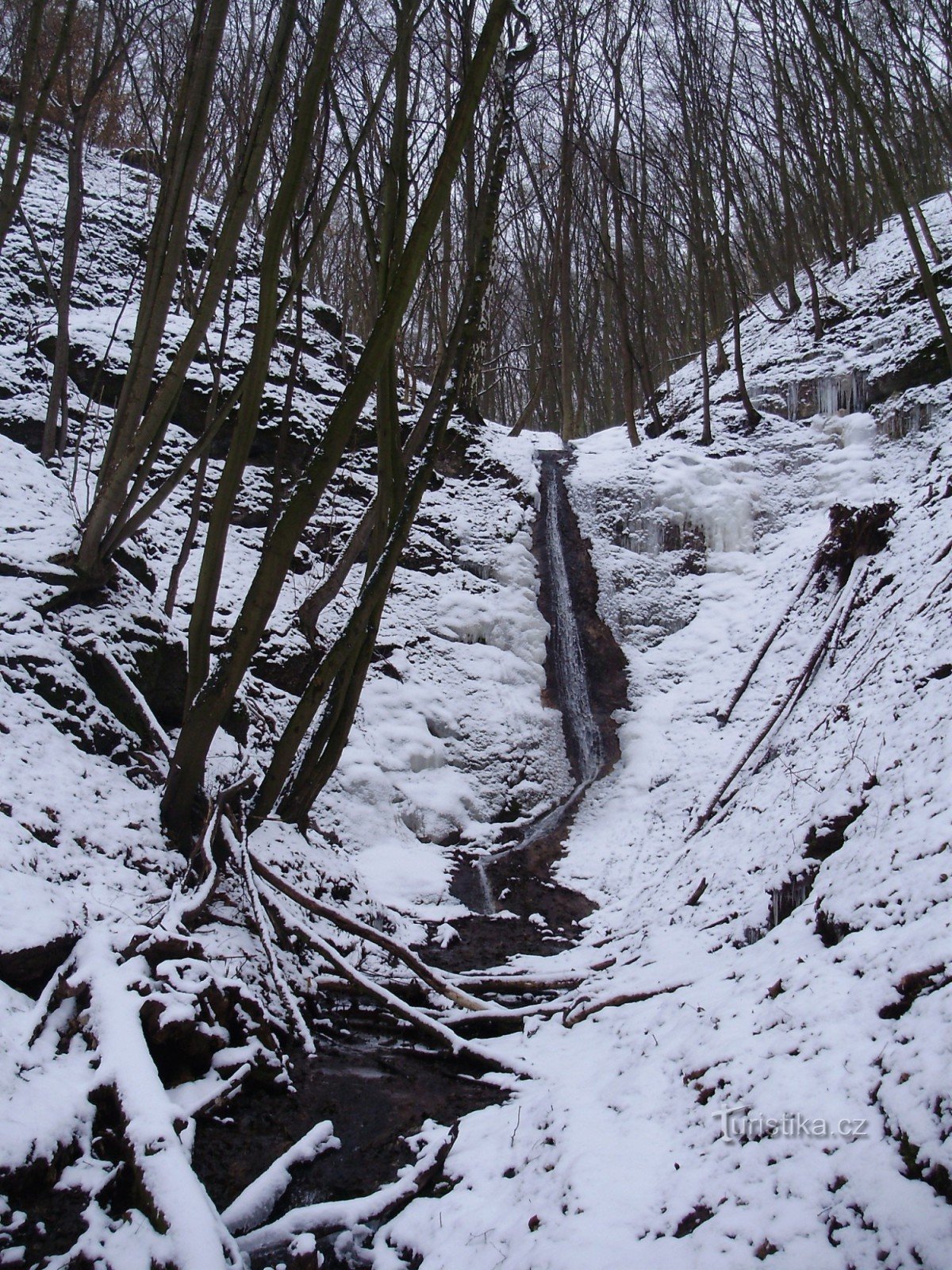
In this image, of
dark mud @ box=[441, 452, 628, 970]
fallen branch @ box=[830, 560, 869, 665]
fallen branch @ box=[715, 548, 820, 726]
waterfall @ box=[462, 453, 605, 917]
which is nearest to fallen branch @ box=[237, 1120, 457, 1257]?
dark mud @ box=[441, 452, 628, 970]

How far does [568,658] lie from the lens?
407 inches

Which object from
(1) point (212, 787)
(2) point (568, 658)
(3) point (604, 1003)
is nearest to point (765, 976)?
(3) point (604, 1003)

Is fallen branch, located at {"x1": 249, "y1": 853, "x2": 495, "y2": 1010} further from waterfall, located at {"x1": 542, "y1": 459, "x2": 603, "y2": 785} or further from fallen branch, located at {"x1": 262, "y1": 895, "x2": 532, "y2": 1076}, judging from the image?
waterfall, located at {"x1": 542, "y1": 459, "x2": 603, "y2": 785}

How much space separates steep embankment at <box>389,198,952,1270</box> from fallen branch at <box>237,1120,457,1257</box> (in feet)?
0.29

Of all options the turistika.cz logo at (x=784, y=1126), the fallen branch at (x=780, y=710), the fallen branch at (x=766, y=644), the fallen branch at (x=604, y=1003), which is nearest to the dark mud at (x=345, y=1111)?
the fallen branch at (x=604, y=1003)

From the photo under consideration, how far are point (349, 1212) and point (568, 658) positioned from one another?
816cm

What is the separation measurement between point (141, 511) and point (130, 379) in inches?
37.9

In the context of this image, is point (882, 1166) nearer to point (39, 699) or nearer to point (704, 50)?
point (39, 699)

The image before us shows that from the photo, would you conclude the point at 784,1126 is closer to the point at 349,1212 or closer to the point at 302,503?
the point at 349,1212

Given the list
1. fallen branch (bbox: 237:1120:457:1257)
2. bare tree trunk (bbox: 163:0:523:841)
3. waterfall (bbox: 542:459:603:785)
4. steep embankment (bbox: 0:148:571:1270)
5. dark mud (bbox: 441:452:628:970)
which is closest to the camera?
fallen branch (bbox: 237:1120:457:1257)

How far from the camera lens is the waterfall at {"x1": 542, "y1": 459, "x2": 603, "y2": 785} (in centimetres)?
927

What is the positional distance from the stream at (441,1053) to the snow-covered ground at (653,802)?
0.26m

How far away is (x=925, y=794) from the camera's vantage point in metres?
3.37

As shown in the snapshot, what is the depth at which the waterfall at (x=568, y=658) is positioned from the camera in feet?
30.4
